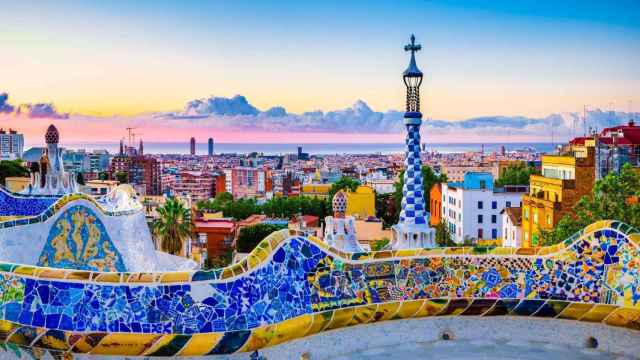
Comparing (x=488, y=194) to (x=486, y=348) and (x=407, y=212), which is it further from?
(x=486, y=348)

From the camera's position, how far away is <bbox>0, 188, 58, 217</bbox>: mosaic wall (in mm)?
11977

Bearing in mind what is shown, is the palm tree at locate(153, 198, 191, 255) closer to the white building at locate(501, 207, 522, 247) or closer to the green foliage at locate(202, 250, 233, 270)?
the green foliage at locate(202, 250, 233, 270)

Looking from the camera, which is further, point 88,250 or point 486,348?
point 88,250

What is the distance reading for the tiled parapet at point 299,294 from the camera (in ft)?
16.9

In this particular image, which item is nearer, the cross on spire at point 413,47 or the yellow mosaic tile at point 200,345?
the yellow mosaic tile at point 200,345

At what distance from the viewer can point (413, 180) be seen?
1083 centimetres

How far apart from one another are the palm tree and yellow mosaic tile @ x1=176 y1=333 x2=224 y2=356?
18.4m

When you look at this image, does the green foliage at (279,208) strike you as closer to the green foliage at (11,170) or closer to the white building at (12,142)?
the green foliage at (11,170)

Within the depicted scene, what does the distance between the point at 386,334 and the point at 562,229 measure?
1224 centimetres

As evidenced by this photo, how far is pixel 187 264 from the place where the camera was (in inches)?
498

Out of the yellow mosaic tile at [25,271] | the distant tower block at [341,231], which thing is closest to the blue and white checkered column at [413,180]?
the distant tower block at [341,231]

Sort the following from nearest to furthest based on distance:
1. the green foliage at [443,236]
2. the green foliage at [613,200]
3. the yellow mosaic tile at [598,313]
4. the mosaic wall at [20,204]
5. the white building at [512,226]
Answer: the yellow mosaic tile at [598,313], the mosaic wall at [20,204], the green foliage at [613,200], the white building at [512,226], the green foliage at [443,236]

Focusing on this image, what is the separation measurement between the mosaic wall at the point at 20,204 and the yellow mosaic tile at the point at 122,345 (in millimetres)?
7737

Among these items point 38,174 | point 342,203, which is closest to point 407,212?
point 342,203
